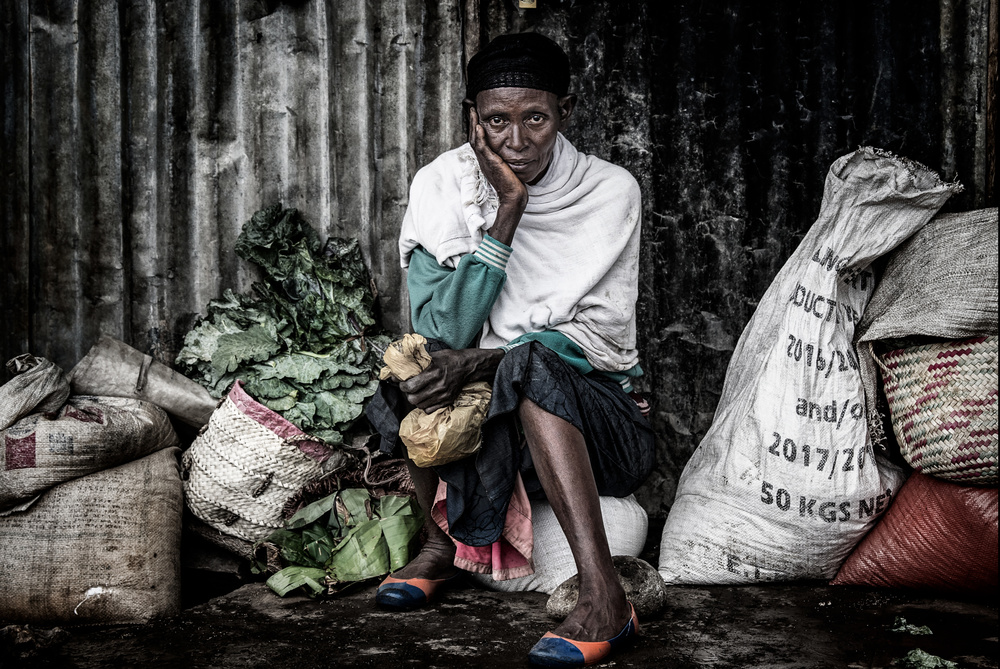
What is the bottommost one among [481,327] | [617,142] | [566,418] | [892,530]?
[892,530]

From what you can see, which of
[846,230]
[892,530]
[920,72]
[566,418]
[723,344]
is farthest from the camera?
[723,344]

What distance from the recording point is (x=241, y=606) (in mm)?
2779

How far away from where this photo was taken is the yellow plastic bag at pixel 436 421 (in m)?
2.48

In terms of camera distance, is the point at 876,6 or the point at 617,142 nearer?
the point at 876,6

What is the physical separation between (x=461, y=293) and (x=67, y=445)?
142 centimetres

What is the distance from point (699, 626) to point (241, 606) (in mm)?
1446

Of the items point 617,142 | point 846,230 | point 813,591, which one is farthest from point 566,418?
point 617,142

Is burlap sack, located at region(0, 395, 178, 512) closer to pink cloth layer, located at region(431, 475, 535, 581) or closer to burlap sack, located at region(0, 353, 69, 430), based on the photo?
burlap sack, located at region(0, 353, 69, 430)

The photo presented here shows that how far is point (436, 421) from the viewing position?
250 cm

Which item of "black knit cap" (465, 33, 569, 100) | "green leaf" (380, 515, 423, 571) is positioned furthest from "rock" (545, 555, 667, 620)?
"black knit cap" (465, 33, 569, 100)

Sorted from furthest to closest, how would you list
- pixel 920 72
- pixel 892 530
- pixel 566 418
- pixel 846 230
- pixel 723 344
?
pixel 723 344 → pixel 920 72 → pixel 846 230 → pixel 892 530 → pixel 566 418

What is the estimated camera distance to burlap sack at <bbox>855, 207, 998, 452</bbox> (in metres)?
2.52

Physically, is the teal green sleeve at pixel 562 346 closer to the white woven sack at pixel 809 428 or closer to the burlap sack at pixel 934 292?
the white woven sack at pixel 809 428

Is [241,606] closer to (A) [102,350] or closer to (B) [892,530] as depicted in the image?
(A) [102,350]
